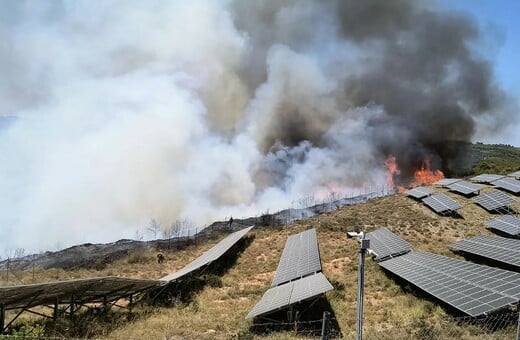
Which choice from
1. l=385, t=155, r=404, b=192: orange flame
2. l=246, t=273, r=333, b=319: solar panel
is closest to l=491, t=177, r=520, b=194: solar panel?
l=385, t=155, r=404, b=192: orange flame

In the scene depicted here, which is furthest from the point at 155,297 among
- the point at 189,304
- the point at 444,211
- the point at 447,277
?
the point at 444,211

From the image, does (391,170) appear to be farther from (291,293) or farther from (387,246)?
(291,293)

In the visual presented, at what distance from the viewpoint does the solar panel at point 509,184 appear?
4746 centimetres

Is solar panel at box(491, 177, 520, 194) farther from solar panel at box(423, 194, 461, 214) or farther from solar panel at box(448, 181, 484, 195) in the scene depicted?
solar panel at box(423, 194, 461, 214)

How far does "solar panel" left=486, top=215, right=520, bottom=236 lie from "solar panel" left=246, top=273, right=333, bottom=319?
726 inches

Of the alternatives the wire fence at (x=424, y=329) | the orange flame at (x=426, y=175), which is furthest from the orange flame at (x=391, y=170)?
the wire fence at (x=424, y=329)

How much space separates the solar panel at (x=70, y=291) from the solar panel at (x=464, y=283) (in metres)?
13.6

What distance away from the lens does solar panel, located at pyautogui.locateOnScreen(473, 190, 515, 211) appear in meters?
42.0

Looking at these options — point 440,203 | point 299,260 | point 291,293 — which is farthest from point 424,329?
point 440,203

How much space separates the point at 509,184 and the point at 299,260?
35339 millimetres

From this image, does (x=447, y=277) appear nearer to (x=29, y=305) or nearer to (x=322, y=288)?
(x=322, y=288)

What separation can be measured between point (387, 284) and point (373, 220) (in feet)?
66.6

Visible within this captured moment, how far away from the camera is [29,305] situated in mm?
18016

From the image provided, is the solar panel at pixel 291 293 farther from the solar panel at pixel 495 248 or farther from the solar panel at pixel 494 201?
the solar panel at pixel 494 201
